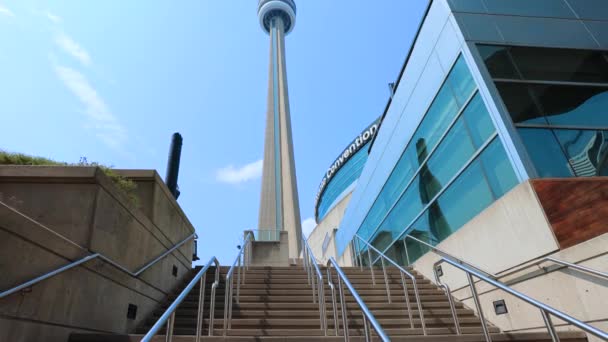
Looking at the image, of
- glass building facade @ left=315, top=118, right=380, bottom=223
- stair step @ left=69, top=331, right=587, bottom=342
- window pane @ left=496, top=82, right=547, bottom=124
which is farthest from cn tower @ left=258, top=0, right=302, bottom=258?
stair step @ left=69, top=331, right=587, bottom=342

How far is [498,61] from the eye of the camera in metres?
6.01

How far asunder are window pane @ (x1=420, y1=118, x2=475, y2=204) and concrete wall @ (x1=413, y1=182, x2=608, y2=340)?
4.17 feet

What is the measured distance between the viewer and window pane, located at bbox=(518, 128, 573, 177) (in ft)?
15.4

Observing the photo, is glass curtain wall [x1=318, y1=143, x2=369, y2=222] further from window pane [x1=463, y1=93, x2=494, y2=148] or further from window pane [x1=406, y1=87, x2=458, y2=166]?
window pane [x1=463, y1=93, x2=494, y2=148]

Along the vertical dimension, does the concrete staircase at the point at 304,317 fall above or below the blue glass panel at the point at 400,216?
below

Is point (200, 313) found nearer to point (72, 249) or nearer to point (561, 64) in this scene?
point (72, 249)

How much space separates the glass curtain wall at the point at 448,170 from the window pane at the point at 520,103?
0.38 m

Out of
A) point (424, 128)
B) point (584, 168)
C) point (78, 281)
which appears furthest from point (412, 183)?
point (78, 281)

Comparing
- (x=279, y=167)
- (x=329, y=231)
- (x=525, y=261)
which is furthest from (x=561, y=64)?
(x=279, y=167)

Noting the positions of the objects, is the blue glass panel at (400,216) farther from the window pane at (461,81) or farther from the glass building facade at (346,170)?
the glass building facade at (346,170)

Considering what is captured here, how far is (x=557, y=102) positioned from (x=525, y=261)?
3.09 m

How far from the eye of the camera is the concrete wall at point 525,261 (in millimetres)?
3467

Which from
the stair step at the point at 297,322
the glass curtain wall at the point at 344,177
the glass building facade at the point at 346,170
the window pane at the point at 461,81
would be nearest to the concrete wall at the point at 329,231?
the glass building facade at the point at 346,170

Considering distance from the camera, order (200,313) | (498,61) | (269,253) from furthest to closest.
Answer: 1. (269,253)
2. (498,61)
3. (200,313)
